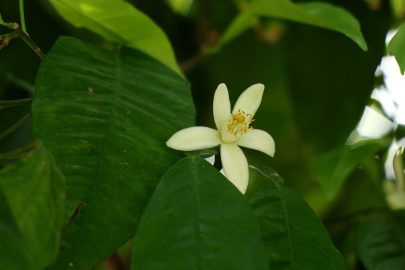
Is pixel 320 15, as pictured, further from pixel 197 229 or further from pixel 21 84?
pixel 21 84

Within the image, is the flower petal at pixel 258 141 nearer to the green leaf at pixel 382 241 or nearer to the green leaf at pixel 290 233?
the green leaf at pixel 290 233

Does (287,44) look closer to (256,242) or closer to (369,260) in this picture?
(369,260)

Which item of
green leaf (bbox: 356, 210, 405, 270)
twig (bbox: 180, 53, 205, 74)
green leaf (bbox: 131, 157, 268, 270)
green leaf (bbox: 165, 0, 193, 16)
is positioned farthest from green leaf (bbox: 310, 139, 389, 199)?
green leaf (bbox: 165, 0, 193, 16)

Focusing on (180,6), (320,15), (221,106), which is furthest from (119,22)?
(180,6)

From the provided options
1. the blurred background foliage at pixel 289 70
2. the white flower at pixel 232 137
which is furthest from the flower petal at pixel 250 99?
the blurred background foliage at pixel 289 70

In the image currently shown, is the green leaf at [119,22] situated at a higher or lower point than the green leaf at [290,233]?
higher
